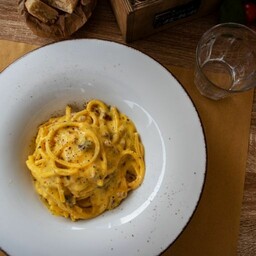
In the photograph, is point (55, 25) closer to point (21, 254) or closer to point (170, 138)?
point (170, 138)

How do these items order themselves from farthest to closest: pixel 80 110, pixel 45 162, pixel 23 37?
pixel 23 37, pixel 80 110, pixel 45 162

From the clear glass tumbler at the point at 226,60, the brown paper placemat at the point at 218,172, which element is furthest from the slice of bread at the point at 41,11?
the clear glass tumbler at the point at 226,60

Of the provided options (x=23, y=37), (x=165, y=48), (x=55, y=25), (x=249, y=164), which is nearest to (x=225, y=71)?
(x=165, y=48)

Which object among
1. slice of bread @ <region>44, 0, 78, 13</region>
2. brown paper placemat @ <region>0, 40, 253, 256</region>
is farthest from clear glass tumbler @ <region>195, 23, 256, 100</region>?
slice of bread @ <region>44, 0, 78, 13</region>

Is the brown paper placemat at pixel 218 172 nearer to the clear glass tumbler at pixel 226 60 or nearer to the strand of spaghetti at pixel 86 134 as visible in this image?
the clear glass tumbler at pixel 226 60

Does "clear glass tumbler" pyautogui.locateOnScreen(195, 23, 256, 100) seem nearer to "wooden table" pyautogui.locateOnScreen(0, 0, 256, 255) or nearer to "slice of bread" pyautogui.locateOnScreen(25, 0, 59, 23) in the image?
"wooden table" pyautogui.locateOnScreen(0, 0, 256, 255)
